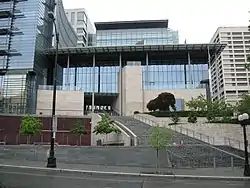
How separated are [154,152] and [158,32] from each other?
7375 cm

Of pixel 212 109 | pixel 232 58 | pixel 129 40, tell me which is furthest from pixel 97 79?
A: pixel 232 58

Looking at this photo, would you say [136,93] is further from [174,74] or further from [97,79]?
[174,74]

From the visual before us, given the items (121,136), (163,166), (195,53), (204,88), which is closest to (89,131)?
(121,136)

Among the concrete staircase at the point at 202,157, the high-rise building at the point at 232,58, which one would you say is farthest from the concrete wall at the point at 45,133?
the high-rise building at the point at 232,58

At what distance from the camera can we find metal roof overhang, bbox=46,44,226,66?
7625 cm

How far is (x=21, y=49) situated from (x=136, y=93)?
94.3 ft

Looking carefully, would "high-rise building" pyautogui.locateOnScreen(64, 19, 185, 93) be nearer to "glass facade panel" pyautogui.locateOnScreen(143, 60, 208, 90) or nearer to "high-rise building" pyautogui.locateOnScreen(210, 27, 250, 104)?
"glass facade panel" pyautogui.locateOnScreen(143, 60, 208, 90)

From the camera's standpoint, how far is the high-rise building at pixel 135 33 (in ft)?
308

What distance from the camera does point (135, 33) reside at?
94.9 m

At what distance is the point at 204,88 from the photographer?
74438 millimetres

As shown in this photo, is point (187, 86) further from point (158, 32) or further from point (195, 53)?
point (158, 32)

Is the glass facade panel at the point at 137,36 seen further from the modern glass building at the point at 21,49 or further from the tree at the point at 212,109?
the tree at the point at 212,109

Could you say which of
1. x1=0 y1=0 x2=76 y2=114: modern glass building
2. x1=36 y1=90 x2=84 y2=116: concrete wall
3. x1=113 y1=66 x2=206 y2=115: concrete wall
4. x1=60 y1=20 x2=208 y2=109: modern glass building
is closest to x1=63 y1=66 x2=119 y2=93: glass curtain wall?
x1=60 y1=20 x2=208 y2=109: modern glass building

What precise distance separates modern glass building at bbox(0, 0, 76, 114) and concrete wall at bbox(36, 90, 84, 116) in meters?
1.69
